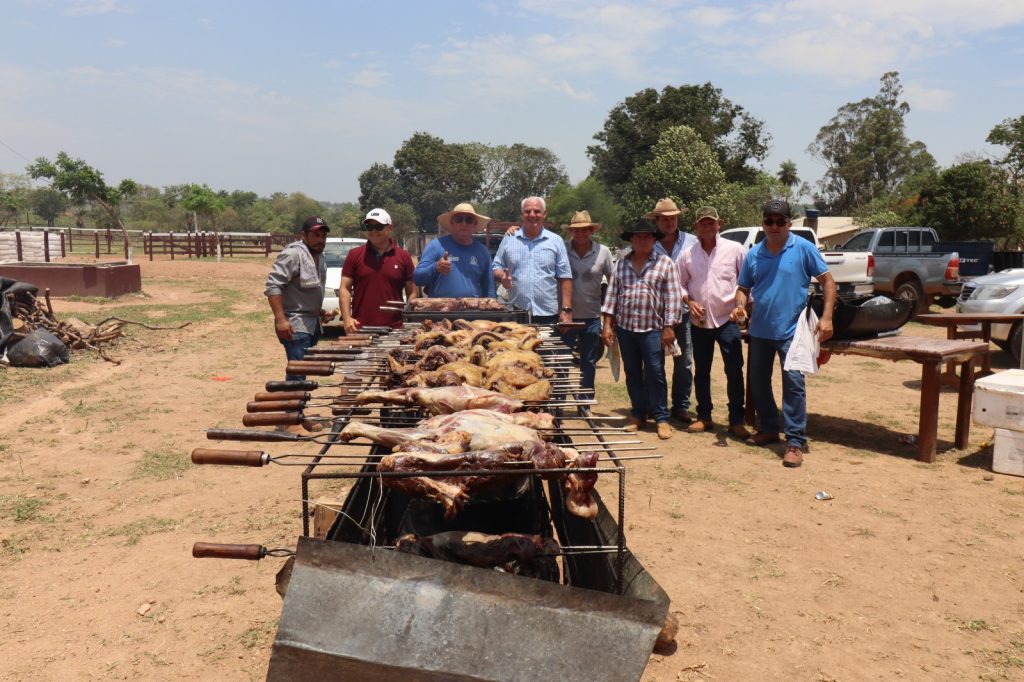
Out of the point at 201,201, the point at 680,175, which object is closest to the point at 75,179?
the point at 201,201

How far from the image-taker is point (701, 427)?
291 inches

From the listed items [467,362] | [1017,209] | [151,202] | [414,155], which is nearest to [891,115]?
[1017,209]

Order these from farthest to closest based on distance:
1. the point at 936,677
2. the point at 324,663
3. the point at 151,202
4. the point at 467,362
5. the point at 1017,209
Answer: the point at 151,202 < the point at 1017,209 < the point at 467,362 < the point at 936,677 < the point at 324,663

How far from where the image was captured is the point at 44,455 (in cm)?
670

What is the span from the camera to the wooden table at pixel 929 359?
20.5 ft

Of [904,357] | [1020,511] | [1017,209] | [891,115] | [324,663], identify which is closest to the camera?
[324,663]

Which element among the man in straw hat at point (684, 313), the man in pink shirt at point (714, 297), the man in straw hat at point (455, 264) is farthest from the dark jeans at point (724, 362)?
the man in straw hat at point (455, 264)

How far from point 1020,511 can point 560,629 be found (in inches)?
182

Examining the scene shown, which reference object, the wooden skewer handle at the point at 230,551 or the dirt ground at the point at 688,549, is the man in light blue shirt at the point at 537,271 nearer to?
the dirt ground at the point at 688,549

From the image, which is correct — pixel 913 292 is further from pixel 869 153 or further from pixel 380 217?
pixel 869 153

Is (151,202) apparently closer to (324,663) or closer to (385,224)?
(385,224)

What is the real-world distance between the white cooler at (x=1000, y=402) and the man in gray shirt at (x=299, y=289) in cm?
562

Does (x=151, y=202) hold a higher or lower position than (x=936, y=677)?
higher

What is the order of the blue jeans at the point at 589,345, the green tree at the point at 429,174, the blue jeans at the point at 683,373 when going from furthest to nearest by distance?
the green tree at the point at 429,174 → the blue jeans at the point at 683,373 → the blue jeans at the point at 589,345
